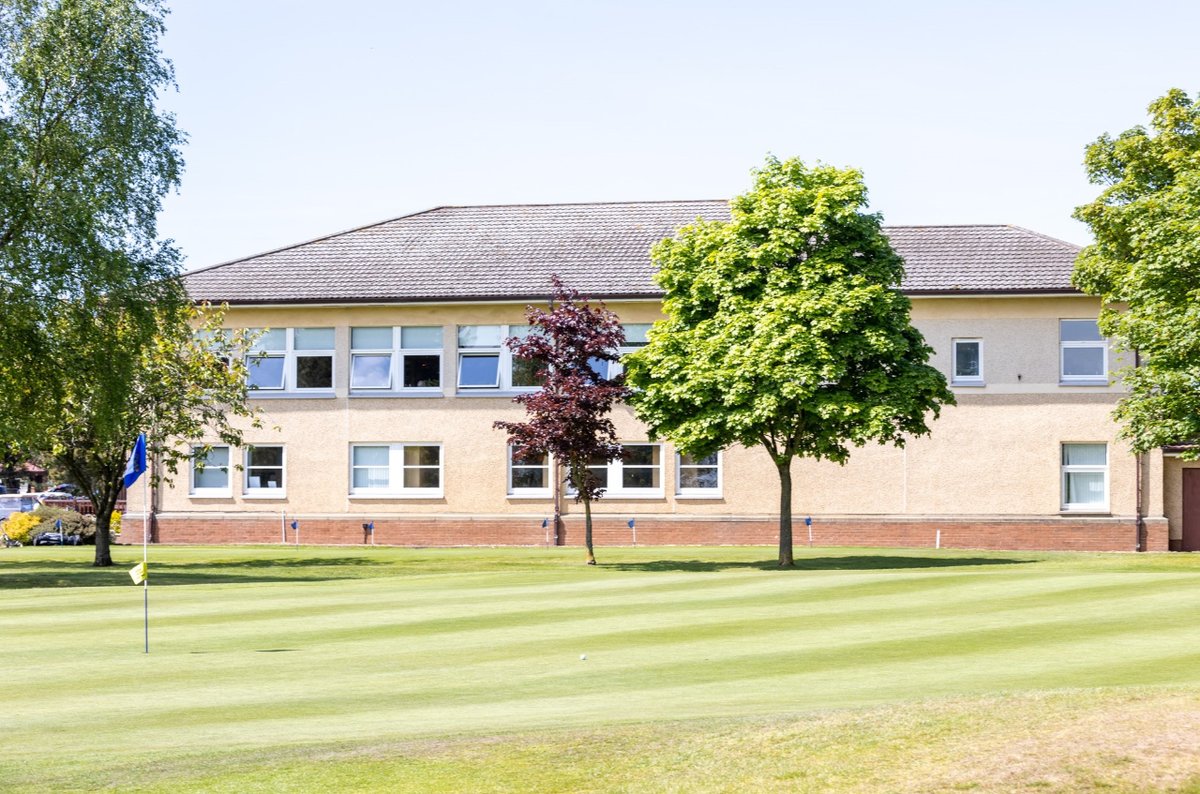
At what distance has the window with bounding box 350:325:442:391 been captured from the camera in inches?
1854

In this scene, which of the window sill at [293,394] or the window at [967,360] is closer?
the window at [967,360]

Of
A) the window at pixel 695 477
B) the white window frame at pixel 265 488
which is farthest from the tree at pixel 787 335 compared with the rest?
the white window frame at pixel 265 488

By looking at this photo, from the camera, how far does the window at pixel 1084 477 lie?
4469 cm

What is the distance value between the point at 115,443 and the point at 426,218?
1782 cm

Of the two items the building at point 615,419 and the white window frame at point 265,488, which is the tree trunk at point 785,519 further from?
the white window frame at point 265,488

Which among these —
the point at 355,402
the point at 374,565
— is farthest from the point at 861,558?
the point at 355,402

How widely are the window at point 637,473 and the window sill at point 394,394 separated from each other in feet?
17.1

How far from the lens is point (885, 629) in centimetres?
1878

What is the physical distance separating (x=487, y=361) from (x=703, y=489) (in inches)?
296

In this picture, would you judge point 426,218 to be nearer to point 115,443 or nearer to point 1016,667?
point 115,443

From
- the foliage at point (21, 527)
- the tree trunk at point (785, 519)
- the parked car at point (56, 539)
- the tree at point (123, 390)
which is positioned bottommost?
the parked car at point (56, 539)

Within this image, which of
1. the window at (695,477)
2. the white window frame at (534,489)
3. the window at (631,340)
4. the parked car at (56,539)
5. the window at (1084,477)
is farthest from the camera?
the parked car at (56,539)

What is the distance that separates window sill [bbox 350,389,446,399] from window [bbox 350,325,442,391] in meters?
0.10

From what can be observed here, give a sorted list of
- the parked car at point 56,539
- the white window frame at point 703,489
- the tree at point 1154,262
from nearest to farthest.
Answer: the tree at point 1154,262 < the white window frame at point 703,489 < the parked car at point 56,539
